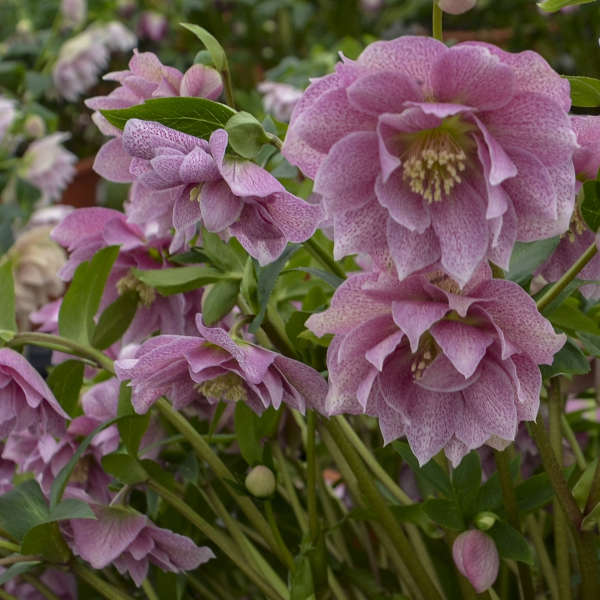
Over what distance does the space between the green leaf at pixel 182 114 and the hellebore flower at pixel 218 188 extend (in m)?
0.02

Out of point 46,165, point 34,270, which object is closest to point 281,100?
point 34,270

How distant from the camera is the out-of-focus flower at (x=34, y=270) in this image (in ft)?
3.50

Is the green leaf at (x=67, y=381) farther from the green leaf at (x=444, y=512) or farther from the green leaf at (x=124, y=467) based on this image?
the green leaf at (x=444, y=512)

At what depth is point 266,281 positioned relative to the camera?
45 cm

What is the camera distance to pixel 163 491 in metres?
0.53

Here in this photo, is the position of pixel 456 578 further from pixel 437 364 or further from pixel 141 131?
pixel 141 131

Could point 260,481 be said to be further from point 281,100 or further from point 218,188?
point 281,100

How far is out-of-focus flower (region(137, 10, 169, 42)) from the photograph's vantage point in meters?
2.03

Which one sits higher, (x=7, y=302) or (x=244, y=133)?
(x=244, y=133)

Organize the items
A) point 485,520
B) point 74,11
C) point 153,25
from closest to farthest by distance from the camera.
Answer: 1. point 485,520
2. point 74,11
3. point 153,25

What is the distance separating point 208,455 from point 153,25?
5.50 feet

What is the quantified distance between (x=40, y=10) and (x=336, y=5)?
0.64 meters

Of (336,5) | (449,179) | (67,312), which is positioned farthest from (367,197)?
(336,5)

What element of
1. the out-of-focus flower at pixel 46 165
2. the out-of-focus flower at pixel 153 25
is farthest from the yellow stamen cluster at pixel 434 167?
the out-of-focus flower at pixel 153 25
